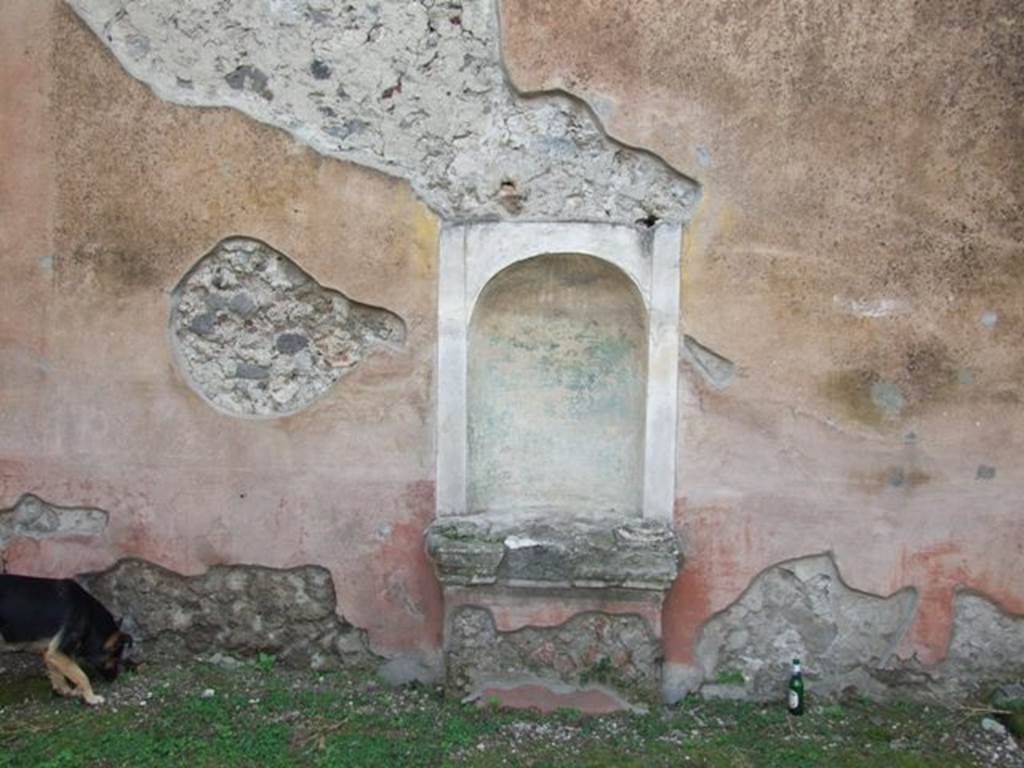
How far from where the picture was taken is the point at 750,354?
4047 mm

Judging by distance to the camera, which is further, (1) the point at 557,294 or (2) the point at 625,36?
(1) the point at 557,294

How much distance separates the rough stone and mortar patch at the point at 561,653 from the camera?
4125 millimetres

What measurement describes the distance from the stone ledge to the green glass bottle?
72cm

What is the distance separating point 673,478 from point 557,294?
1022 millimetres

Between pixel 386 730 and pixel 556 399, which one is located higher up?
pixel 556 399

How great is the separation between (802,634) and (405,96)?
305cm

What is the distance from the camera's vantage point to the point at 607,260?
13.4ft

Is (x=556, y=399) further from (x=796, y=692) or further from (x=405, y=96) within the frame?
(x=796, y=692)

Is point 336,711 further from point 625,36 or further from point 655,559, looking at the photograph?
point 625,36

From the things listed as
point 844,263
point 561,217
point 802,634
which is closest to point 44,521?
point 561,217

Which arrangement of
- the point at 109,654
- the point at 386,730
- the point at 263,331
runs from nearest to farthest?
the point at 386,730
the point at 109,654
the point at 263,331

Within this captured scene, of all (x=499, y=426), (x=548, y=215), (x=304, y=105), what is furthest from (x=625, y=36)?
(x=499, y=426)

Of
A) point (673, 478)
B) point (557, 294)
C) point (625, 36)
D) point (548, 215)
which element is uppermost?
point (625, 36)

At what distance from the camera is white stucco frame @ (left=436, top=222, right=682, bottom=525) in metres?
4.05
